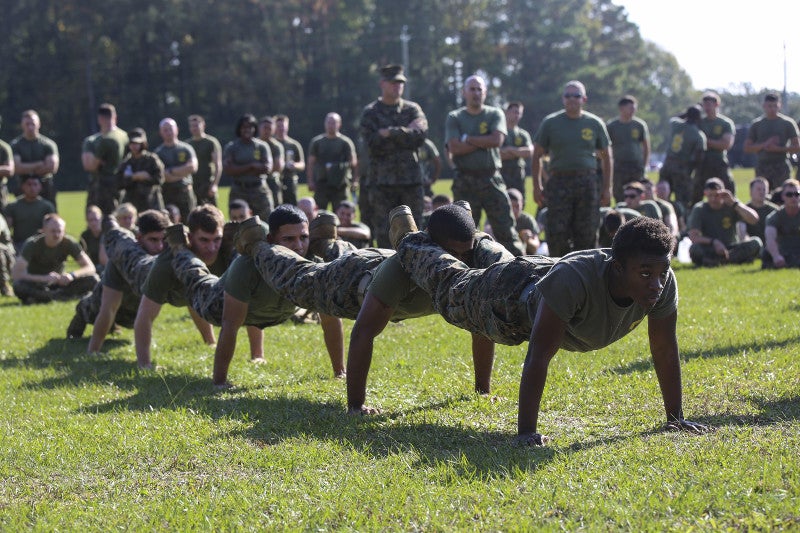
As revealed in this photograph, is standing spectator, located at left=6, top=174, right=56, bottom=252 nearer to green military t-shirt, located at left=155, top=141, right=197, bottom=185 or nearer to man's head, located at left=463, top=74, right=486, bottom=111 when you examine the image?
green military t-shirt, located at left=155, top=141, right=197, bottom=185

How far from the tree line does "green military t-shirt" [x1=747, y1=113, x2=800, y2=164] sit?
42633 millimetres

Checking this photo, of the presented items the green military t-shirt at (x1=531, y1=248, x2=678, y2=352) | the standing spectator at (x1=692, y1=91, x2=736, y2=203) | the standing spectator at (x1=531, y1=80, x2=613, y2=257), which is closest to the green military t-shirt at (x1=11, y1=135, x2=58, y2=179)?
the standing spectator at (x1=531, y1=80, x2=613, y2=257)

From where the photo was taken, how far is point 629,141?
17141 mm

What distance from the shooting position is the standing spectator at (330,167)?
58.6 ft

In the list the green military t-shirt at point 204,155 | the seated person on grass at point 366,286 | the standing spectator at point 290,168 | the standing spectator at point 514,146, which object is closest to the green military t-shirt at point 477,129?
the seated person on grass at point 366,286

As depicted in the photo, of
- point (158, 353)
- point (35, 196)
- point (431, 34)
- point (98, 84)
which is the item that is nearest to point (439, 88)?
point (431, 34)

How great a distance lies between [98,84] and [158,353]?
182 ft

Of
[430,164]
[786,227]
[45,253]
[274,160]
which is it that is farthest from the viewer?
[430,164]

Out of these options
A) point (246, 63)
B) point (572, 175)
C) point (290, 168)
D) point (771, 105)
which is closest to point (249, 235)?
point (572, 175)

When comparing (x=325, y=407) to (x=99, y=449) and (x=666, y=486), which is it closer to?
(x=99, y=449)

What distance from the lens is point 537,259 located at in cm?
579

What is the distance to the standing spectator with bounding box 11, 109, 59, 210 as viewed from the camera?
1689 centimetres

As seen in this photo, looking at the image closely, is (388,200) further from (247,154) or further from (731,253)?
(731,253)

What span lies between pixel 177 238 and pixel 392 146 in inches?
170
